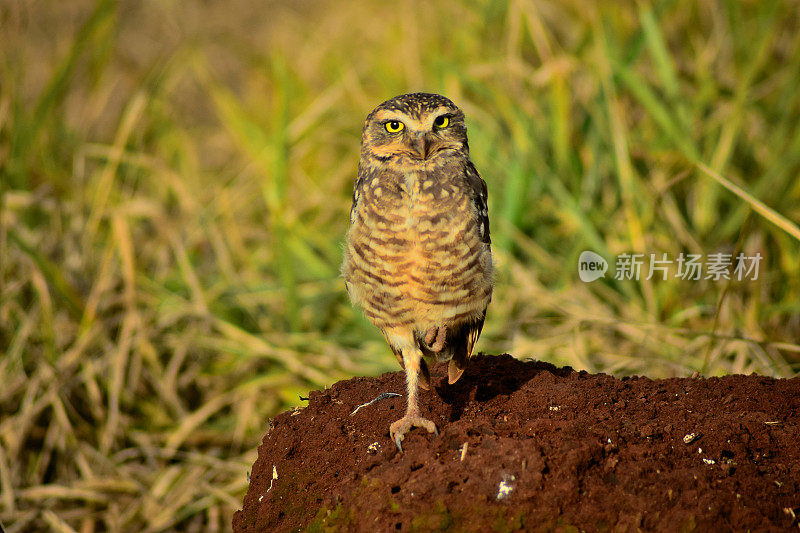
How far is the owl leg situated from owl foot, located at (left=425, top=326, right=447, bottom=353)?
0.05 meters

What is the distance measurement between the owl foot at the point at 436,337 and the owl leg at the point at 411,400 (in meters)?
0.05

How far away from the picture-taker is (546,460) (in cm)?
157

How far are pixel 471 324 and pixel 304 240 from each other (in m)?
2.16

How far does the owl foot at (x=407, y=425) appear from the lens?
1774 mm

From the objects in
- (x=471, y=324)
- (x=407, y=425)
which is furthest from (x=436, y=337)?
(x=407, y=425)

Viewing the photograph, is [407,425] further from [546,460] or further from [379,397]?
[546,460]

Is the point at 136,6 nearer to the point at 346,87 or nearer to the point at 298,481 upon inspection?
the point at 346,87

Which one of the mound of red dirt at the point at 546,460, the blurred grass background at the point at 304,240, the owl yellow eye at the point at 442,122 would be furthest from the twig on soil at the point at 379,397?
the blurred grass background at the point at 304,240

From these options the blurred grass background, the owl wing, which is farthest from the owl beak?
the blurred grass background

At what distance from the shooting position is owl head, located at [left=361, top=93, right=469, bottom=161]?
2033 millimetres

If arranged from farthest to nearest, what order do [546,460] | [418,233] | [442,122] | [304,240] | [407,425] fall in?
[304,240] < [442,122] < [418,233] < [407,425] < [546,460]

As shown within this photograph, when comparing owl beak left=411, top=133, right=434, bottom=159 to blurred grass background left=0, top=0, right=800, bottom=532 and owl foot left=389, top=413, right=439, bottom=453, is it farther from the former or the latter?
blurred grass background left=0, top=0, right=800, bottom=532

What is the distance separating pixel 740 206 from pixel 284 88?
251cm

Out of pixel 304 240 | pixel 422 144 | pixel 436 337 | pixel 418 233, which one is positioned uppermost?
pixel 422 144
